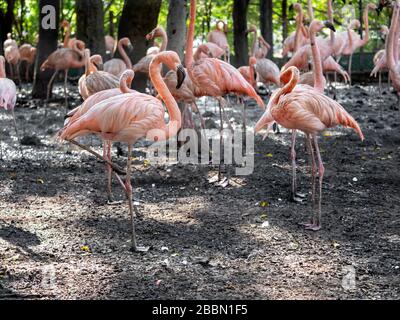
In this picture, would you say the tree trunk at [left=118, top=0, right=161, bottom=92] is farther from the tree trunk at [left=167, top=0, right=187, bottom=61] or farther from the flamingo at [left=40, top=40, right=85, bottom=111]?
the tree trunk at [left=167, top=0, right=187, bottom=61]

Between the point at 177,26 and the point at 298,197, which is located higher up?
the point at 177,26

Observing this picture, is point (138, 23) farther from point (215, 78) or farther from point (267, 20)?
point (267, 20)

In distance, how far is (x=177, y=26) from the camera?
313 inches

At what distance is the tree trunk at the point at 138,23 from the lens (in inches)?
381

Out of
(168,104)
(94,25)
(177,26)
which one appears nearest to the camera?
(168,104)

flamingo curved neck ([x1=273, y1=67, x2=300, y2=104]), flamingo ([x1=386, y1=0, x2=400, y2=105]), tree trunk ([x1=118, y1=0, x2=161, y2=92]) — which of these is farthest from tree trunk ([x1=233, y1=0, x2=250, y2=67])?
flamingo curved neck ([x1=273, y1=67, x2=300, y2=104])

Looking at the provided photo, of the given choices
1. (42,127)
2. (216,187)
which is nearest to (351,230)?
(216,187)

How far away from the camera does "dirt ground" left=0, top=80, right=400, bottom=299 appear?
3.84 m

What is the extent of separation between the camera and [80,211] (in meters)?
5.48

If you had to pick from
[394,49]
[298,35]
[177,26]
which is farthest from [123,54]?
[394,49]

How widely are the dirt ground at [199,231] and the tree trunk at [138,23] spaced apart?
2805 millimetres

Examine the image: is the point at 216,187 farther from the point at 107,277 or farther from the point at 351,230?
the point at 107,277

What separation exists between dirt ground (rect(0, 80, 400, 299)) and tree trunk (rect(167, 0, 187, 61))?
144 centimetres

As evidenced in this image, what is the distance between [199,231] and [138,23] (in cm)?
580
